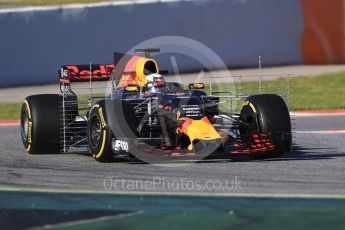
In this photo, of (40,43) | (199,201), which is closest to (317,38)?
(40,43)

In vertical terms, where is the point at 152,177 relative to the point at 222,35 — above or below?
below

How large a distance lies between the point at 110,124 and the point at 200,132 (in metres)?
1.16

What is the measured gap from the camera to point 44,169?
35.4ft

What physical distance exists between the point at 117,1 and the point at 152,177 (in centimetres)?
1381

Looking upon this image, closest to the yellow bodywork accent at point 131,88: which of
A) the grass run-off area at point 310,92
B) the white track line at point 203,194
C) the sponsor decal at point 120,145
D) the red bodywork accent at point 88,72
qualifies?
the sponsor decal at point 120,145

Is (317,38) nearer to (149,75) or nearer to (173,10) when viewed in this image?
(173,10)

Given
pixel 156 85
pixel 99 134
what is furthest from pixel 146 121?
pixel 156 85

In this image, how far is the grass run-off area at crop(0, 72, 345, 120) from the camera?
2033cm

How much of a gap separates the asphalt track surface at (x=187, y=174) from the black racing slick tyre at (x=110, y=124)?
187mm

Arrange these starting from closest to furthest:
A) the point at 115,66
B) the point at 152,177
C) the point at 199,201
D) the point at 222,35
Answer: the point at 199,201
the point at 152,177
the point at 115,66
the point at 222,35

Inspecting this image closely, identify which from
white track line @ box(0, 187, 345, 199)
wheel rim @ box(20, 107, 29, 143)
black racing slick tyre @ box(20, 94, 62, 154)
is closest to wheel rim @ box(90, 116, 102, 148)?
black racing slick tyre @ box(20, 94, 62, 154)

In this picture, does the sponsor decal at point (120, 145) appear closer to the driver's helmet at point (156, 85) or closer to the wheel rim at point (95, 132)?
the wheel rim at point (95, 132)

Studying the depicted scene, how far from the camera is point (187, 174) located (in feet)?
33.1

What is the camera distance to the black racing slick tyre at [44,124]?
12.3 metres
